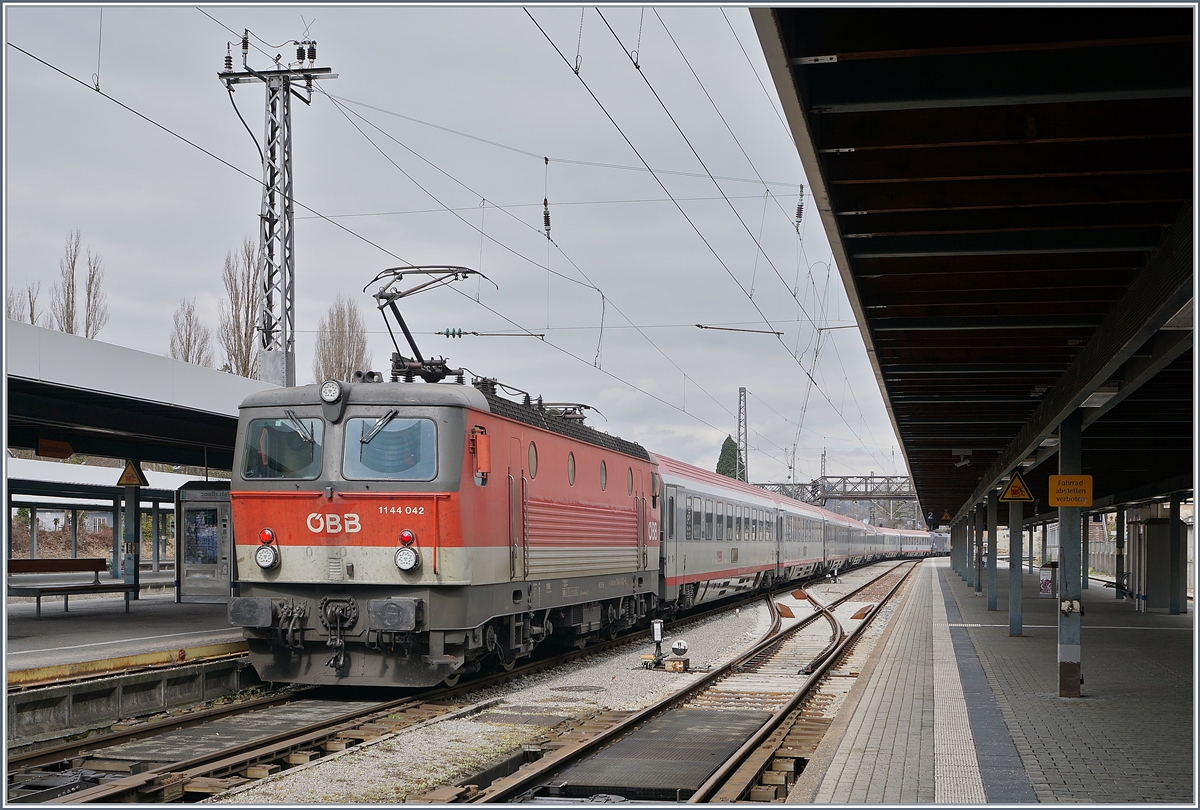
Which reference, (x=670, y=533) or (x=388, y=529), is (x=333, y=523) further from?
(x=670, y=533)

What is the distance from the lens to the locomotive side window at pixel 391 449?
11.5 metres

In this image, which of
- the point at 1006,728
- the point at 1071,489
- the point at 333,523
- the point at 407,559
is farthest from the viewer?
the point at 1071,489

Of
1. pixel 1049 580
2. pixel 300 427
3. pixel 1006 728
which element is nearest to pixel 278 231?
pixel 300 427

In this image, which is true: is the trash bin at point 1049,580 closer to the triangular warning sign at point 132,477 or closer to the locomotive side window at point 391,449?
the triangular warning sign at point 132,477

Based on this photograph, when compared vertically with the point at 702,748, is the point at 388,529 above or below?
above

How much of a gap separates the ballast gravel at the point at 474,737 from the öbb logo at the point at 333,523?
219 centimetres

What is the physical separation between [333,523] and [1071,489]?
26.1 feet

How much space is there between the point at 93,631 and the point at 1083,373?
1327cm

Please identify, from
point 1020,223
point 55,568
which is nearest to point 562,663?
A: point 1020,223

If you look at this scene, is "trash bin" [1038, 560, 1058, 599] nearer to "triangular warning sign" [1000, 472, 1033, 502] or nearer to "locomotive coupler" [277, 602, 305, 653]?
"triangular warning sign" [1000, 472, 1033, 502]

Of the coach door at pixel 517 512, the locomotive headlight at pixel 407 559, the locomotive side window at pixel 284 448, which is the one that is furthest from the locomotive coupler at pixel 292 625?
the coach door at pixel 517 512

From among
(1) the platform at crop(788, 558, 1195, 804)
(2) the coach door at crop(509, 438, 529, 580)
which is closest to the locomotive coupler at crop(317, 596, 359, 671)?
(2) the coach door at crop(509, 438, 529, 580)

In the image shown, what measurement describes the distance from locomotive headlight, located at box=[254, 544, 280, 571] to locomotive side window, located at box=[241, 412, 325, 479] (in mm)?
769

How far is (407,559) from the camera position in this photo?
11188 millimetres
